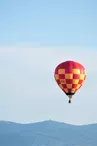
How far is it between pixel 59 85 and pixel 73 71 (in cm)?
367

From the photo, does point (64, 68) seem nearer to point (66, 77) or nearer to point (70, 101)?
point (66, 77)

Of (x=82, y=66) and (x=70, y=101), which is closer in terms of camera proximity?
(x=70, y=101)

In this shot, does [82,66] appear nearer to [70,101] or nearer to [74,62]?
[74,62]

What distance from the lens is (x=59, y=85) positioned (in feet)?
310

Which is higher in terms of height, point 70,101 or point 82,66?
point 82,66

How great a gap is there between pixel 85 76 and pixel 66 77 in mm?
4274

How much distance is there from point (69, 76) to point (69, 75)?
0.17 meters

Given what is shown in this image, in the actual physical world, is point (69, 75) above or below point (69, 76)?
→ above

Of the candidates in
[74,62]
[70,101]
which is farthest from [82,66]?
[70,101]

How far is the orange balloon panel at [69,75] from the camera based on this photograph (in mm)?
93062

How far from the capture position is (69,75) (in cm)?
9325

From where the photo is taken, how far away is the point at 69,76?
93.2 meters

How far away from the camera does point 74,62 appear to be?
308ft

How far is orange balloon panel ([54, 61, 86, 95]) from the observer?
9306 centimetres
